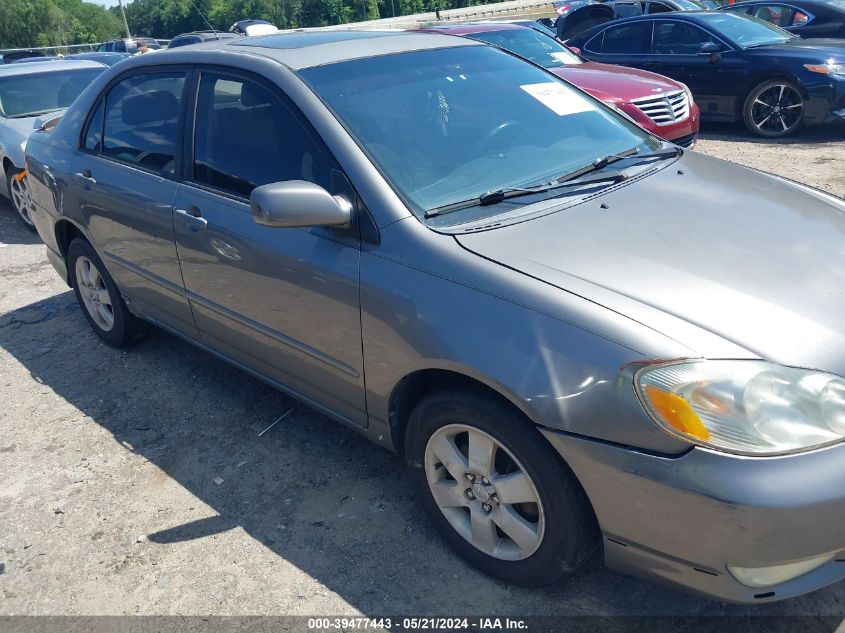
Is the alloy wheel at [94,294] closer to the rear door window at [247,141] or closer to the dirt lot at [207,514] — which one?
the dirt lot at [207,514]

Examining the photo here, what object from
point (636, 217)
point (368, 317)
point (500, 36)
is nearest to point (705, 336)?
point (636, 217)

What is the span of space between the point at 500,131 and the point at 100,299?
2.76 meters

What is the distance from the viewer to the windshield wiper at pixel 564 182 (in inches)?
102

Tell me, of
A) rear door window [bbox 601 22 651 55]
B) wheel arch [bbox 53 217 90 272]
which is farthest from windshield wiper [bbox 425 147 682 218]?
rear door window [bbox 601 22 651 55]

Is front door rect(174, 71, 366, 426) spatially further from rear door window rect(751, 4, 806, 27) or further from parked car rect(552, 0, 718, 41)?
rear door window rect(751, 4, 806, 27)

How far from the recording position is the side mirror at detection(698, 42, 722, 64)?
29.3 feet

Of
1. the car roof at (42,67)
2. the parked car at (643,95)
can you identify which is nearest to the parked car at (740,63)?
the parked car at (643,95)

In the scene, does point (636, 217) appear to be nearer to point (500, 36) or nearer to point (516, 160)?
point (516, 160)

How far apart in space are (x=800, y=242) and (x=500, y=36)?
6.85m

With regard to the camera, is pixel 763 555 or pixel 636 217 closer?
pixel 763 555

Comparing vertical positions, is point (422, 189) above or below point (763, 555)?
above

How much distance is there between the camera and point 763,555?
6.13 feet

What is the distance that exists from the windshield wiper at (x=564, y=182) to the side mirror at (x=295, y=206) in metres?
0.33

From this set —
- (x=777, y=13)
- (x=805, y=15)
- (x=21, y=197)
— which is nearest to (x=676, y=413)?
(x=21, y=197)
